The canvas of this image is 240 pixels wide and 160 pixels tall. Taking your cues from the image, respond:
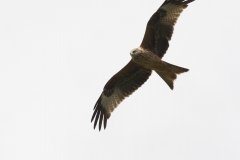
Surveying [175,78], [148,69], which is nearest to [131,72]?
[148,69]

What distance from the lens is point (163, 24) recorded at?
13.0m

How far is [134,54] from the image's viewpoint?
12961mm

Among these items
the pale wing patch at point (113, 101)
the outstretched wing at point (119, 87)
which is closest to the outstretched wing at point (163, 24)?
the outstretched wing at point (119, 87)

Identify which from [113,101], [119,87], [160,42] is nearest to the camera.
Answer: [160,42]

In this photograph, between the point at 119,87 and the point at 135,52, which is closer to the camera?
the point at 135,52

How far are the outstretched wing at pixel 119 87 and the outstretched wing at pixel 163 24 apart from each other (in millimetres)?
832

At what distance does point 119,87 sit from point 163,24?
7.01 feet

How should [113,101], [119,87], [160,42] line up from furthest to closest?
[113,101]
[119,87]
[160,42]

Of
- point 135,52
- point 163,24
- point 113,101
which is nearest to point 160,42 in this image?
point 163,24

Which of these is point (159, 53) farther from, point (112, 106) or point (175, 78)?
point (112, 106)

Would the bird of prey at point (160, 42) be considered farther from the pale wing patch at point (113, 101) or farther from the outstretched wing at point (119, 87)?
the pale wing patch at point (113, 101)

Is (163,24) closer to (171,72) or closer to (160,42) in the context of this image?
(160,42)

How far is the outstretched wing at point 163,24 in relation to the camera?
13023mm

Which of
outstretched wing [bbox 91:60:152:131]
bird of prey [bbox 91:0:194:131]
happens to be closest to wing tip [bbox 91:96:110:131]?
outstretched wing [bbox 91:60:152:131]
